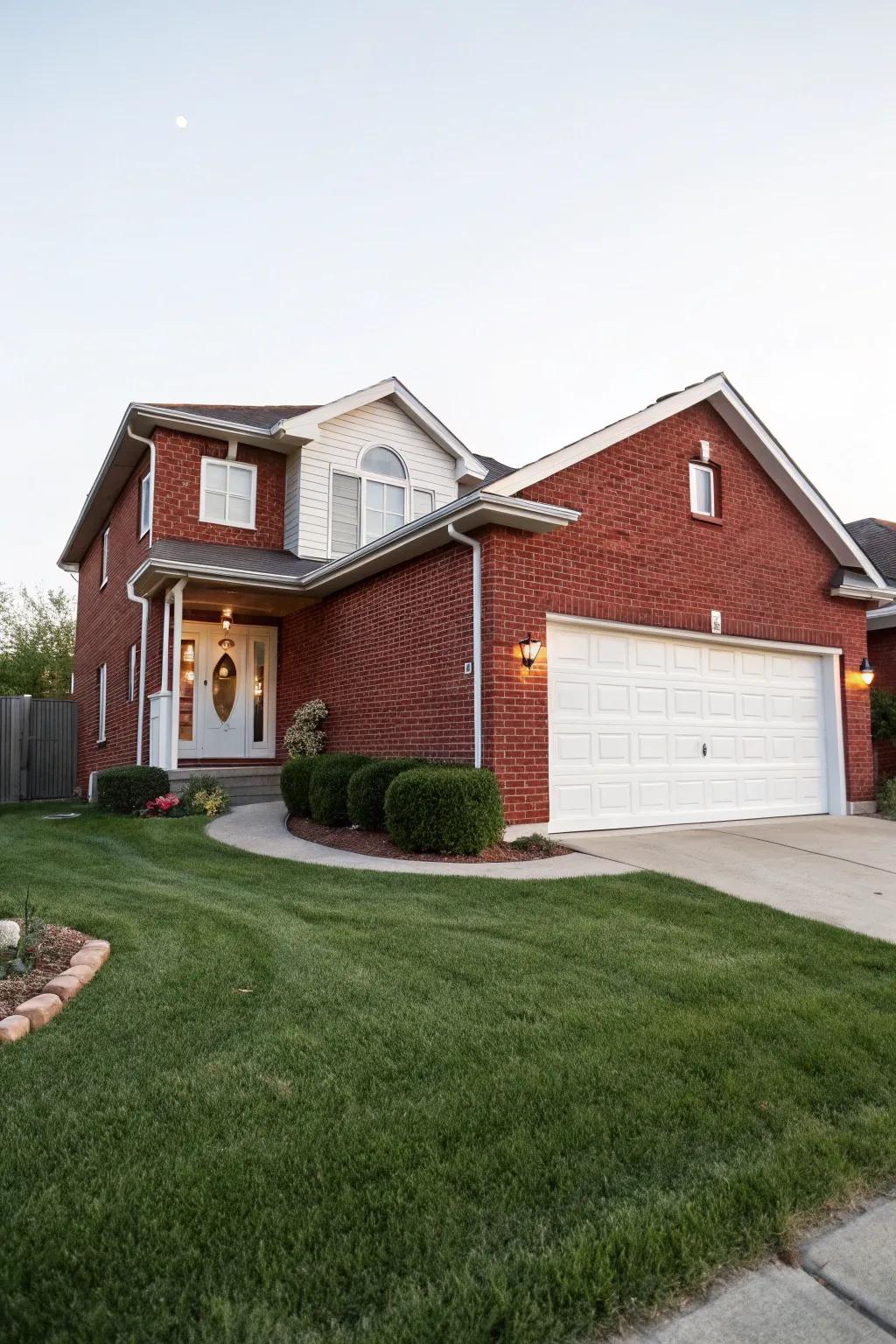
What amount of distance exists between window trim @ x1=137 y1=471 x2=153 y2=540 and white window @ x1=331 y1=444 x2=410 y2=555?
3.06 meters

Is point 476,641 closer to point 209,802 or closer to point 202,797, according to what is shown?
point 209,802

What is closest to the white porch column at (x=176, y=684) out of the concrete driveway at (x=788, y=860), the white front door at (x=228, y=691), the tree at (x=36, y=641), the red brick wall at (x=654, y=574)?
the white front door at (x=228, y=691)

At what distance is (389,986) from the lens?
12.8 ft

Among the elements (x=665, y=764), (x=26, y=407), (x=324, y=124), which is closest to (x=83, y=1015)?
(x=665, y=764)

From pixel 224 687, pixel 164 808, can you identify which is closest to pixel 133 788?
pixel 164 808

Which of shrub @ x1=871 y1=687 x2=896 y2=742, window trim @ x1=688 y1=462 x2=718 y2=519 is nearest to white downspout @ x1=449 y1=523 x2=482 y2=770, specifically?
window trim @ x1=688 y1=462 x2=718 y2=519

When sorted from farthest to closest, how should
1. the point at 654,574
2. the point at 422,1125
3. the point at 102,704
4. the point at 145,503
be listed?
the point at 102,704 → the point at 145,503 → the point at 654,574 → the point at 422,1125

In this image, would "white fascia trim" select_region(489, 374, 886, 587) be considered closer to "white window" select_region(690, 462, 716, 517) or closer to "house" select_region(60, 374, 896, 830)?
"house" select_region(60, 374, 896, 830)

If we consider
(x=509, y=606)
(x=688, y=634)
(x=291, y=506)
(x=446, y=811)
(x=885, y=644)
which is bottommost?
(x=446, y=811)

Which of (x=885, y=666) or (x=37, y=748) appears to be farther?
(x=37, y=748)

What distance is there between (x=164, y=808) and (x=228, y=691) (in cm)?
335

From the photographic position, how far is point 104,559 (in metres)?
17.4

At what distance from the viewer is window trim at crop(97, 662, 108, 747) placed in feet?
53.6

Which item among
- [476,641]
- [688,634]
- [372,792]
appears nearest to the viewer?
[476,641]
